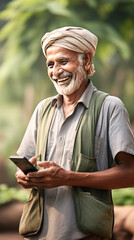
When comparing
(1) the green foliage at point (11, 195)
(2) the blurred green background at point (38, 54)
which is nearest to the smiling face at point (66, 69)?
(1) the green foliage at point (11, 195)

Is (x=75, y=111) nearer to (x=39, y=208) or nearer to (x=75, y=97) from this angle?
(x=75, y=97)

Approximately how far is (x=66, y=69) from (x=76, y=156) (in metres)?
0.49

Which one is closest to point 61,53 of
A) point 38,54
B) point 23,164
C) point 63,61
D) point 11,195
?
point 63,61

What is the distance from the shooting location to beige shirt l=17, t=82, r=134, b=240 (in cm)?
222

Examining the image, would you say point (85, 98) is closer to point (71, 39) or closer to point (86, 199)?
point (71, 39)

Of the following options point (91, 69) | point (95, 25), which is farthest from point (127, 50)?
point (91, 69)

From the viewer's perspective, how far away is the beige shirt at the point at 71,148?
2221 millimetres

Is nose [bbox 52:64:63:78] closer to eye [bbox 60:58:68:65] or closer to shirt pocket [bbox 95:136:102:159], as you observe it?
eye [bbox 60:58:68:65]

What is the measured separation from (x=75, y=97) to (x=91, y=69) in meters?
0.19

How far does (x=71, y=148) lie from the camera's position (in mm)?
2273

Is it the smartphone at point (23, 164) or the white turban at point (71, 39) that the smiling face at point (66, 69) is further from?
the smartphone at point (23, 164)

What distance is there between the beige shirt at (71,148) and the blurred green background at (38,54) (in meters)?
4.27

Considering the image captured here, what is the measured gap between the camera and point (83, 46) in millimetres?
2377

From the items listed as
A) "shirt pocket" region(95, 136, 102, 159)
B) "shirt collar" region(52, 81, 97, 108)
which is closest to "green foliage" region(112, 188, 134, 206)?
"shirt collar" region(52, 81, 97, 108)
